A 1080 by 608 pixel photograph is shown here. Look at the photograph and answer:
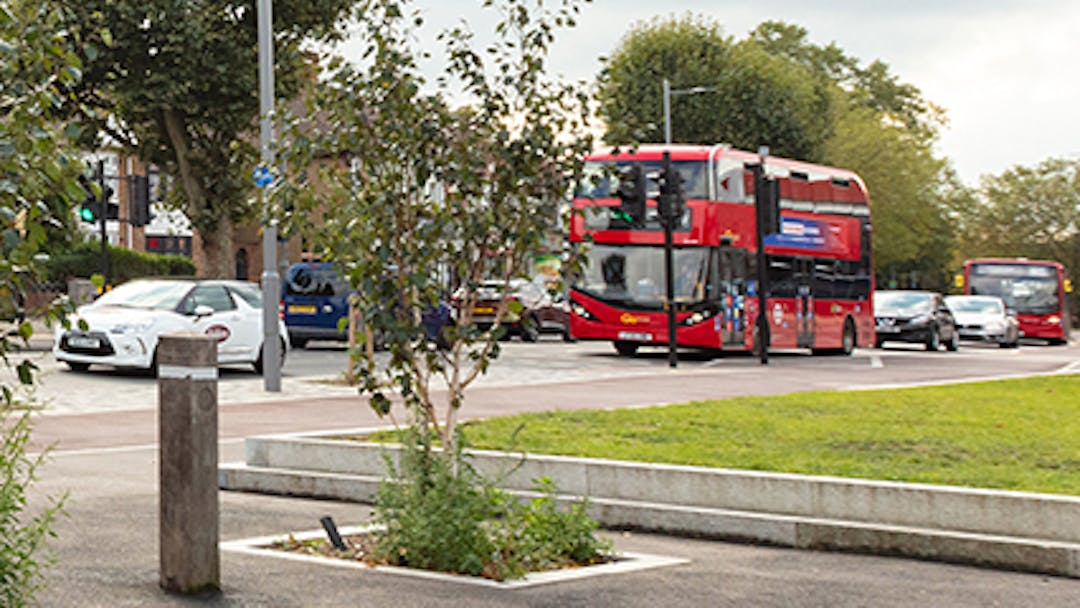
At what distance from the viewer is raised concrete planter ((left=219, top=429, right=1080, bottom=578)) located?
845 cm

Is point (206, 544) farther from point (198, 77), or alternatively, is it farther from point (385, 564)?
point (198, 77)

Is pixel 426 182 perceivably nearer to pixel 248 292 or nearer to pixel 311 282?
pixel 248 292

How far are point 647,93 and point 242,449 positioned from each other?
4946 cm

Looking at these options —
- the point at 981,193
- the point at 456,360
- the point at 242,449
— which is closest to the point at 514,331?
the point at 242,449

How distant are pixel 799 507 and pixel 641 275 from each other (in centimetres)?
2103

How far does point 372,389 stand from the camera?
26.8ft

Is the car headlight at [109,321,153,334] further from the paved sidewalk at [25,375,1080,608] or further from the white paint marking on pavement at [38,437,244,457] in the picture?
the paved sidewalk at [25,375,1080,608]

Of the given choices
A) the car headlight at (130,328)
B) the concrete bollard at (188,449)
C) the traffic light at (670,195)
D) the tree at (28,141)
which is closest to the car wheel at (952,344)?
the traffic light at (670,195)

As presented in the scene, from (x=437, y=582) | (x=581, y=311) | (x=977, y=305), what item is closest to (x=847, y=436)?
(x=437, y=582)

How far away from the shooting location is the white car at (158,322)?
21.8m

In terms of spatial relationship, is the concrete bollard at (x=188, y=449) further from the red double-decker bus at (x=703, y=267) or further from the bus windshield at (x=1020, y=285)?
the bus windshield at (x=1020, y=285)

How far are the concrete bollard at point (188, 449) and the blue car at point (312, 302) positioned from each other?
25.5m

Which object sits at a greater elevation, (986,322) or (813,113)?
(813,113)

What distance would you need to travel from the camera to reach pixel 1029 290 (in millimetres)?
55375
